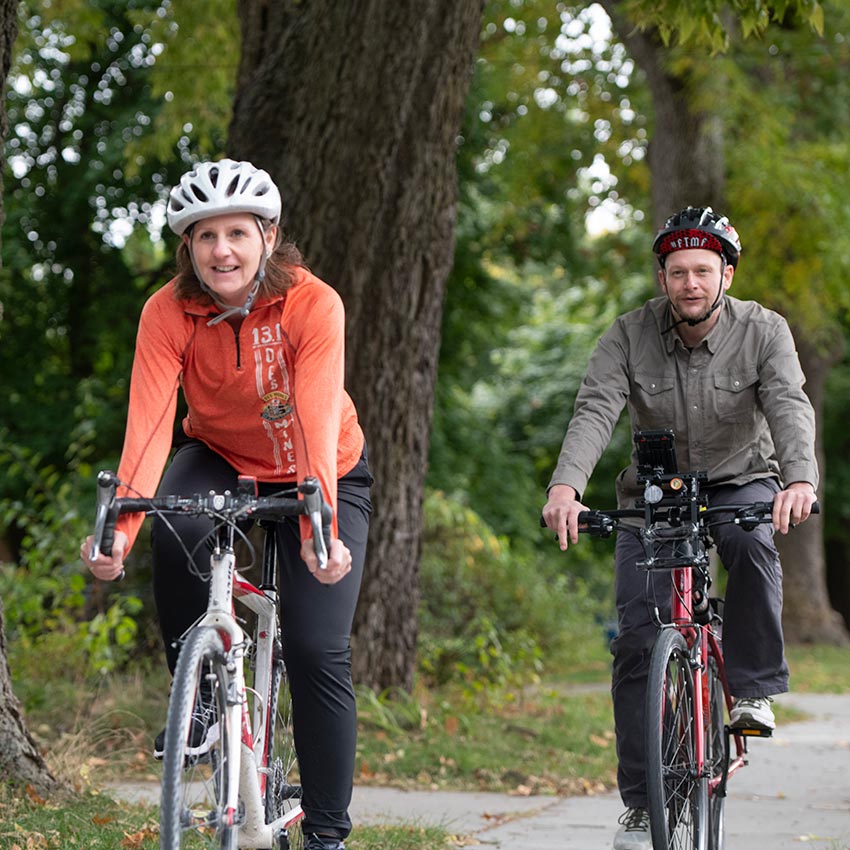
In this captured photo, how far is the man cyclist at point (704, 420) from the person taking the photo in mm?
4535

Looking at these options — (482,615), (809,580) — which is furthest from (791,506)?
(809,580)

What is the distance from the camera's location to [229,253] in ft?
12.7

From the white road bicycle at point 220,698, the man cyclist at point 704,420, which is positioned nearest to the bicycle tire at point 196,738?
the white road bicycle at point 220,698

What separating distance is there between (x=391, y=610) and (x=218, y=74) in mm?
7700

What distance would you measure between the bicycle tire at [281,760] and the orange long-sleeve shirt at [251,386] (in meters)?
0.65

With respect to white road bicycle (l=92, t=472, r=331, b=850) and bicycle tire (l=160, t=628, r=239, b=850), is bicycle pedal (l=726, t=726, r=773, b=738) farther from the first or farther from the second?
bicycle tire (l=160, t=628, r=239, b=850)

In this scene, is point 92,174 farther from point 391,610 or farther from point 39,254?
point 391,610

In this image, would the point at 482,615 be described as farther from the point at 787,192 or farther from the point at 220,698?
the point at 220,698

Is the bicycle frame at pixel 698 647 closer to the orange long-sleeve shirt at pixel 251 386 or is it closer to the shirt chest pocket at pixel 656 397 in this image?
the shirt chest pocket at pixel 656 397

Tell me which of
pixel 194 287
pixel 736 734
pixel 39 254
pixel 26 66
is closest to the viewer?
pixel 194 287

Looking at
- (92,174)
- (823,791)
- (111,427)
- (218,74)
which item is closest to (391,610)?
(823,791)

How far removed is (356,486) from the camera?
4141 mm

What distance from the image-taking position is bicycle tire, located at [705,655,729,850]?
182 inches

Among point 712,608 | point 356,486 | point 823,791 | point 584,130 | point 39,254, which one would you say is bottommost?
point 823,791
